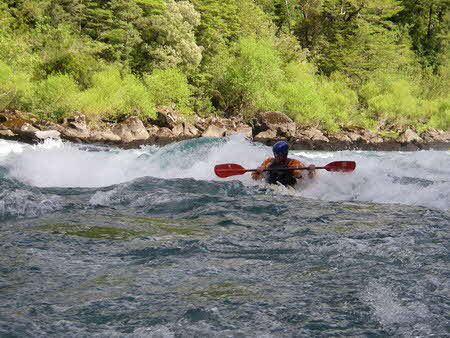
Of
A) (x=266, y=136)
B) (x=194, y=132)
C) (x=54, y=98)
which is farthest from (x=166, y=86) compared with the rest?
(x=54, y=98)


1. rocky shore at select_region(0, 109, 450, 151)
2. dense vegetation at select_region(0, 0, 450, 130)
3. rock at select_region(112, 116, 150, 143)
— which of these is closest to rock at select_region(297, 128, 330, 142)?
rocky shore at select_region(0, 109, 450, 151)

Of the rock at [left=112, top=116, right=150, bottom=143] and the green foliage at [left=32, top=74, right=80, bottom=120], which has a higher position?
the green foliage at [left=32, top=74, right=80, bottom=120]

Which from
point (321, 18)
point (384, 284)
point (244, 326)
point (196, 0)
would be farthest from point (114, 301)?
point (321, 18)

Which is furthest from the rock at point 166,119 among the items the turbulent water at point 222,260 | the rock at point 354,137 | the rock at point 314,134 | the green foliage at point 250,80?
the turbulent water at point 222,260

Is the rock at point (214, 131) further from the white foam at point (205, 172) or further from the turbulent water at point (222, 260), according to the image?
the turbulent water at point (222, 260)

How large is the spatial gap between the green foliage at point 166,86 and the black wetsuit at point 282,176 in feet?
65.5

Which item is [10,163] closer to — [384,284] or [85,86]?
[384,284]

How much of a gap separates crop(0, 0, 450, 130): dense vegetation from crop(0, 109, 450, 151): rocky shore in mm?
1318

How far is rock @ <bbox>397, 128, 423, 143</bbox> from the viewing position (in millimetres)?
34112

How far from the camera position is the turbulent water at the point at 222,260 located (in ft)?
10.0

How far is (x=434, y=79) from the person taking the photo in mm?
50938

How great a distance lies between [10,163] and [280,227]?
7334mm

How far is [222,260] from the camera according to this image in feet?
14.2

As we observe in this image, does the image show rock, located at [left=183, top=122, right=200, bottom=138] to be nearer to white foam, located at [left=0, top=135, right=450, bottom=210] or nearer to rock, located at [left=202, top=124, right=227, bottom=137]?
rock, located at [left=202, top=124, right=227, bottom=137]
